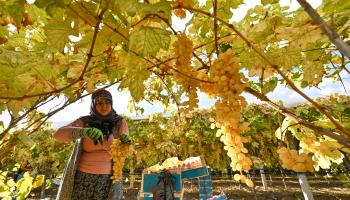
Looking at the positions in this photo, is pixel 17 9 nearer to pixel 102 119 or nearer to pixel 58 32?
pixel 58 32

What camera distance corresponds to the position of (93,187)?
119 inches

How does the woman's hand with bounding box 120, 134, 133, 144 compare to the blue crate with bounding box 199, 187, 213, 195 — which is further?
the blue crate with bounding box 199, 187, 213, 195

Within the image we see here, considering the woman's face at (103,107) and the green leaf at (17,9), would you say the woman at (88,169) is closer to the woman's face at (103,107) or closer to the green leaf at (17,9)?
the woman's face at (103,107)

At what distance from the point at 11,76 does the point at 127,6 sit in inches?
26.2

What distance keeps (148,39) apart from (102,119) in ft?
8.47

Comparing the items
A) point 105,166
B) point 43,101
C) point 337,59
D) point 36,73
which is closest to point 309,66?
point 337,59

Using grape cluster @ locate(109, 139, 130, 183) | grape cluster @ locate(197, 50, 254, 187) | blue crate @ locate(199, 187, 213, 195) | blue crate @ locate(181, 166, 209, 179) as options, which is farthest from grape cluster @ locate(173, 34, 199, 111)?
blue crate @ locate(199, 187, 213, 195)

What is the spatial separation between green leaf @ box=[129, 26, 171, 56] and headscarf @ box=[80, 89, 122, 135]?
2445mm

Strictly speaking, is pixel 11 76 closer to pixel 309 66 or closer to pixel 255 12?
pixel 255 12

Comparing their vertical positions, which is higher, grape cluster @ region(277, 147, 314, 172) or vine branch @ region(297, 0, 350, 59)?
vine branch @ region(297, 0, 350, 59)

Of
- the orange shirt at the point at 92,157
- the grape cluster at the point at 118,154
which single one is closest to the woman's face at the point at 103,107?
the orange shirt at the point at 92,157

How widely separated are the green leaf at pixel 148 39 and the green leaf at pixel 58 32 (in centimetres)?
24

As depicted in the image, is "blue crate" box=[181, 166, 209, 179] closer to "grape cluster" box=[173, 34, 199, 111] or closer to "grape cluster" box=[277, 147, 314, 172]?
"grape cluster" box=[277, 147, 314, 172]

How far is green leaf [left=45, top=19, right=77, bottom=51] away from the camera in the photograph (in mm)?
899
